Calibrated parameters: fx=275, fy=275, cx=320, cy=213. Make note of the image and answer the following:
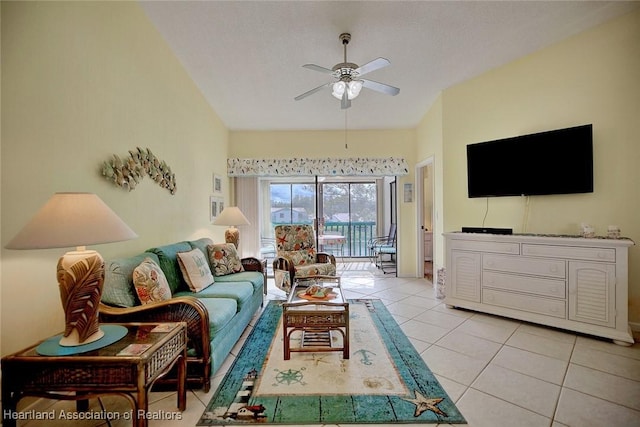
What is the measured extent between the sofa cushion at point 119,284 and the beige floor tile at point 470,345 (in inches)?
98.6

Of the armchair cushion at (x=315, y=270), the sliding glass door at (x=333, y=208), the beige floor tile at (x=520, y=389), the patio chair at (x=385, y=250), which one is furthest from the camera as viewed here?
the sliding glass door at (x=333, y=208)

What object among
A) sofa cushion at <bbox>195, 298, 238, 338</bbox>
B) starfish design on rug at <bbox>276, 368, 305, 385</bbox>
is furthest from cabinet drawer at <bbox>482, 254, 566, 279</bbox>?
sofa cushion at <bbox>195, 298, 238, 338</bbox>

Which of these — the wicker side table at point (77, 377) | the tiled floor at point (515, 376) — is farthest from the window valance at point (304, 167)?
the wicker side table at point (77, 377)

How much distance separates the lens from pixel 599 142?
2611mm

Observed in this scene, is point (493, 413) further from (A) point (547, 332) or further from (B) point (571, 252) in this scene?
(B) point (571, 252)

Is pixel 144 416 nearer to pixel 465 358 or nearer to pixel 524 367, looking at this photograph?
pixel 465 358

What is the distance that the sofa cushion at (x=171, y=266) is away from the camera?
7.97 ft

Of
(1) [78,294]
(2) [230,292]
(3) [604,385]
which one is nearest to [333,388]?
(2) [230,292]

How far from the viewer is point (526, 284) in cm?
280

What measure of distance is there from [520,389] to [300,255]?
2.87 meters

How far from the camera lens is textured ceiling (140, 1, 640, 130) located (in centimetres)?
228

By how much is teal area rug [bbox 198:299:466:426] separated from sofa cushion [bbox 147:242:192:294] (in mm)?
826

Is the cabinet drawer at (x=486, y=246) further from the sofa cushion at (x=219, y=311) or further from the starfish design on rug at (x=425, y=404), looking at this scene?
A: the sofa cushion at (x=219, y=311)

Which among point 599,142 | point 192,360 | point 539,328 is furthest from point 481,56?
point 192,360
